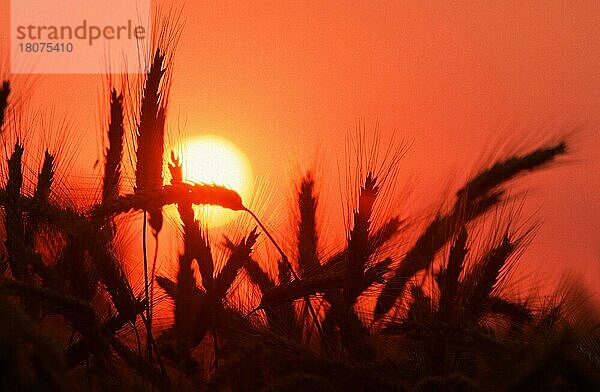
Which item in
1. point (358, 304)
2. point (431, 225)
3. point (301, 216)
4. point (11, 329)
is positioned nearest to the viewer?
point (11, 329)

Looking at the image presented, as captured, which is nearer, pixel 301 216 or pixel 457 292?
pixel 457 292

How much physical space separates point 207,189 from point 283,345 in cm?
41

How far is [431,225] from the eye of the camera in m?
2.10

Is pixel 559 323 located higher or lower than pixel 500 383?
higher

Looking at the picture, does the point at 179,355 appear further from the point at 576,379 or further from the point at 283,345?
the point at 576,379

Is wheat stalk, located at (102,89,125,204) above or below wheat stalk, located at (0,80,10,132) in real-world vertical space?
below

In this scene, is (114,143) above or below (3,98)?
below

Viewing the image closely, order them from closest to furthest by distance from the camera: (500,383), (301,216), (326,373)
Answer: (500,383), (326,373), (301,216)

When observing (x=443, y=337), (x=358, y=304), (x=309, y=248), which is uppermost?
(x=309, y=248)

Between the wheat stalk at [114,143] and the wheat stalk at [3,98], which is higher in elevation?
the wheat stalk at [3,98]

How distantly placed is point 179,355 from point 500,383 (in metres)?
0.78

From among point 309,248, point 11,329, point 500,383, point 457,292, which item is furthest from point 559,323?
point 11,329

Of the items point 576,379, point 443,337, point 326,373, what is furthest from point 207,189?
point 576,379

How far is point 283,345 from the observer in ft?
4.85
